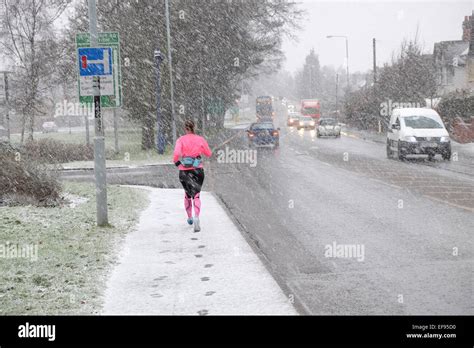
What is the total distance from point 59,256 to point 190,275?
2.02 meters

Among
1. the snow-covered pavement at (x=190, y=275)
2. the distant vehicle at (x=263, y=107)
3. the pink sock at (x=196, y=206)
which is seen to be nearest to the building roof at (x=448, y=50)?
the distant vehicle at (x=263, y=107)

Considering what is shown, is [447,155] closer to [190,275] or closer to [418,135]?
[418,135]

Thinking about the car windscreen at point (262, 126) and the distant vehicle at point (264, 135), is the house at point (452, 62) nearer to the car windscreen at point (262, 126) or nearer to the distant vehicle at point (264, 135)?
the car windscreen at point (262, 126)

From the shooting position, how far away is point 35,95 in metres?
35.4

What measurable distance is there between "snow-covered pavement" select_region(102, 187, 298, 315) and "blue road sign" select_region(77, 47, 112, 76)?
108 inches

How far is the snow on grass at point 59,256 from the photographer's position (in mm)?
6059

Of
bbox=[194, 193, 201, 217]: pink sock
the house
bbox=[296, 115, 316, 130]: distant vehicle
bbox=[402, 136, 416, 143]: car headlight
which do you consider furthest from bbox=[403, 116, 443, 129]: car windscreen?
bbox=[296, 115, 316, 130]: distant vehicle

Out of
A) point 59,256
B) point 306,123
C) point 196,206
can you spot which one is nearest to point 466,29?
point 306,123

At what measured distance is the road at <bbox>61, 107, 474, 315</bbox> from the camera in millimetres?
6406

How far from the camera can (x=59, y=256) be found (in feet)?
26.4

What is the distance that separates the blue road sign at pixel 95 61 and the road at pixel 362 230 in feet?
11.8

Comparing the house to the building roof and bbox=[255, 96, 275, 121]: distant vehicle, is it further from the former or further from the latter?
bbox=[255, 96, 275, 121]: distant vehicle
